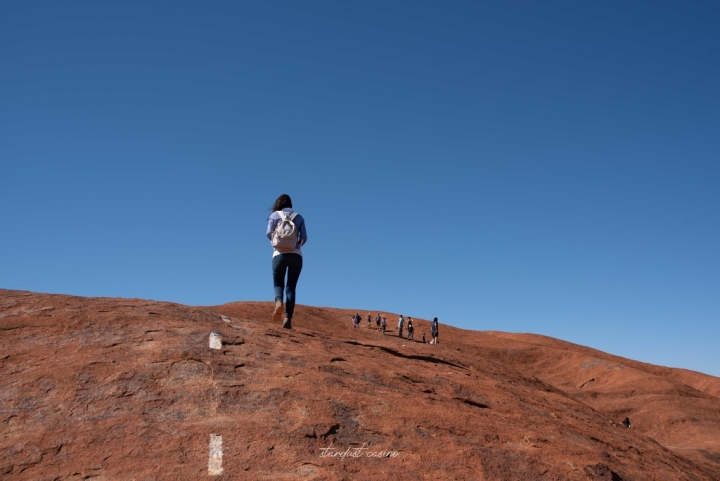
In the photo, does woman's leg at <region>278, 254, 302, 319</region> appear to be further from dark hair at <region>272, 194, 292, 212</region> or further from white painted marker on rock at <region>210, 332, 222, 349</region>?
white painted marker on rock at <region>210, 332, 222, 349</region>

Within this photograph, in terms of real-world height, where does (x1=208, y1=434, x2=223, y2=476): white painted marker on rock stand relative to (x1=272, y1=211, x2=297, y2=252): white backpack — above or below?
below

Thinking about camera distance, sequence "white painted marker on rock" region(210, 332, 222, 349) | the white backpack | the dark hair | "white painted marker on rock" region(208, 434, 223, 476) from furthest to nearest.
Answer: the dark hair
the white backpack
"white painted marker on rock" region(210, 332, 222, 349)
"white painted marker on rock" region(208, 434, 223, 476)

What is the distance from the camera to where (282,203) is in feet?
28.7

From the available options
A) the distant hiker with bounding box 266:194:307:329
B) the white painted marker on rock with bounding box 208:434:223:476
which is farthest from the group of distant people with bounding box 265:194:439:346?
the white painted marker on rock with bounding box 208:434:223:476

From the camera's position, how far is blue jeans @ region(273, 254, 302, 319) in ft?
27.2

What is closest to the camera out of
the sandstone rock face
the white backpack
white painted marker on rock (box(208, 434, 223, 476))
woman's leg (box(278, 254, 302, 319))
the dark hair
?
white painted marker on rock (box(208, 434, 223, 476))

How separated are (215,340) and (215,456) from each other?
263 centimetres

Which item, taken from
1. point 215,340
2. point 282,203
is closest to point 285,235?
point 282,203

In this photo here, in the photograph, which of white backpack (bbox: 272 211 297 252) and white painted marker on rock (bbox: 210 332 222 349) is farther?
white backpack (bbox: 272 211 297 252)

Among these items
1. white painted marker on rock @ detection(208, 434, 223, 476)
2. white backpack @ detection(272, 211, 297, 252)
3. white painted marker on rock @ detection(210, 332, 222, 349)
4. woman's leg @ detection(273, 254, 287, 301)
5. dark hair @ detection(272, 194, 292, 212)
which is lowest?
white painted marker on rock @ detection(208, 434, 223, 476)

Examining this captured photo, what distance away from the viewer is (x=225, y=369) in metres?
5.81

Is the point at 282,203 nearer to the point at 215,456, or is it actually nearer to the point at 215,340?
the point at 215,340

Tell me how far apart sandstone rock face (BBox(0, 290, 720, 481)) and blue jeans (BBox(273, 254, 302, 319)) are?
0.64m

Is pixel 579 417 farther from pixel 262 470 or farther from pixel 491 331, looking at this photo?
pixel 491 331
